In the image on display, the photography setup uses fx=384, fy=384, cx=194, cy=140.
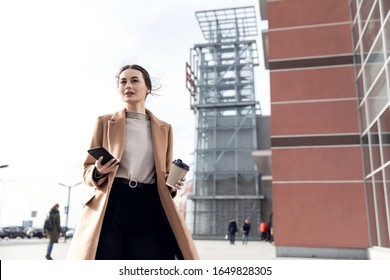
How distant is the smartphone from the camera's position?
1.92 m

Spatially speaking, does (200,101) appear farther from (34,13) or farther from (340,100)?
(34,13)

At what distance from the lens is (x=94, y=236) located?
1.93m

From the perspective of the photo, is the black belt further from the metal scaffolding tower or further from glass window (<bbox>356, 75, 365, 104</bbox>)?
the metal scaffolding tower

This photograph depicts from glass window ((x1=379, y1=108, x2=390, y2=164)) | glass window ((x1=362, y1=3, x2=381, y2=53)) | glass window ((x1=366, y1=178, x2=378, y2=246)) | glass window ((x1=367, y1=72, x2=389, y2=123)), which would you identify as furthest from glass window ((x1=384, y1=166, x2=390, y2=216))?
glass window ((x1=362, y1=3, x2=381, y2=53))

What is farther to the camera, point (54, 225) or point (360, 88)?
point (360, 88)

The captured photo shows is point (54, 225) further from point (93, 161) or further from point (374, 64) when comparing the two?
point (374, 64)

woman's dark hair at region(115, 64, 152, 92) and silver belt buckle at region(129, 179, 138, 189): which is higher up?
woman's dark hair at region(115, 64, 152, 92)

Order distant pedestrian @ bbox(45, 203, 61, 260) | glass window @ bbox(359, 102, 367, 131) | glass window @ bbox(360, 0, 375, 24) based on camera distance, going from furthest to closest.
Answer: glass window @ bbox(359, 102, 367, 131) < glass window @ bbox(360, 0, 375, 24) < distant pedestrian @ bbox(45, 203, 61, 260)

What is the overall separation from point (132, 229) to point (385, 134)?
7.04 meters

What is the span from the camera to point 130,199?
6.75ft

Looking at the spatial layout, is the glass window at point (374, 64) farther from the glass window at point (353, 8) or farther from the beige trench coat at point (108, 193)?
the beige trench coat at point (108, 193)

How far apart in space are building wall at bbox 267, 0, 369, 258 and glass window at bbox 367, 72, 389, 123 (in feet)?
3.81

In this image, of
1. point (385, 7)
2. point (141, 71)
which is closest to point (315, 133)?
point (385, 7)

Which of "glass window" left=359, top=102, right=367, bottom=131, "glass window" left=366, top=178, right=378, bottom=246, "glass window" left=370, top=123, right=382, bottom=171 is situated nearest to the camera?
"glass window" left=370, top=123, right=382, bottom=171
